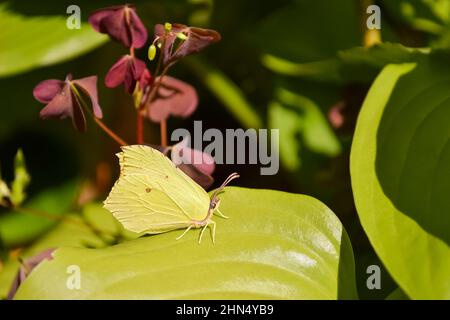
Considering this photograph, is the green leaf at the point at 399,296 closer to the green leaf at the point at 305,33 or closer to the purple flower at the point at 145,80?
the purple flower at the point at 145,80

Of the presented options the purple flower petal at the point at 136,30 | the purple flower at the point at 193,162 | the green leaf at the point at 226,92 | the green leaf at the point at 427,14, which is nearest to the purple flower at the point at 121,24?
the purple flower petal at the point at 136,30

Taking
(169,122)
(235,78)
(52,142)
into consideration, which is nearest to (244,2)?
(235,78)

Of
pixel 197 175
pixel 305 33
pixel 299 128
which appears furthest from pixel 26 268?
pixel 305 33

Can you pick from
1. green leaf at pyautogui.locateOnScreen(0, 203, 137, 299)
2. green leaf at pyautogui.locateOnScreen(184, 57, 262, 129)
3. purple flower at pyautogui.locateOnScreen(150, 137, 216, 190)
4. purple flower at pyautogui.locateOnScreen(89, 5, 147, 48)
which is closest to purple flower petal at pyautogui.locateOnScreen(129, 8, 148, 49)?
purple flower at pyautogui.locateOnScreen(89, 5, 147, 48)

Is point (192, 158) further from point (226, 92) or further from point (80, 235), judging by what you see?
point (226, 92)

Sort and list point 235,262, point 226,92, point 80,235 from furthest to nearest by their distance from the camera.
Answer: point 226,92
point 80,235
point 235,262

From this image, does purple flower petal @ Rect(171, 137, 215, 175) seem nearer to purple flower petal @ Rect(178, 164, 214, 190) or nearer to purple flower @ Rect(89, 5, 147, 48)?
purple flower petal @ Rect(178, 164, 214, 190)
